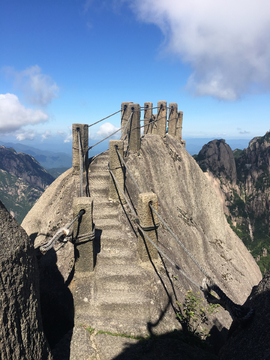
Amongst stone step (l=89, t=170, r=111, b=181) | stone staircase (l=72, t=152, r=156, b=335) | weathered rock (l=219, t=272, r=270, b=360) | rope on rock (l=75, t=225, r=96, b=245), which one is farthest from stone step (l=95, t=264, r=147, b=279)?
stone step (l=89, t=170, r=111, b=181)

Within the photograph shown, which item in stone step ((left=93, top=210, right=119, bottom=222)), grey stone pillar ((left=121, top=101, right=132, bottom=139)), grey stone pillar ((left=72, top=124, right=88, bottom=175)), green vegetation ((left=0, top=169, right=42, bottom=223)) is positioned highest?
grey stone pillar ((left=121, top=101, right=132, bottom=139))

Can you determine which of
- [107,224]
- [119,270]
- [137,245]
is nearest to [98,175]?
[107,224]

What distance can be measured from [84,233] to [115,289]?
252cm

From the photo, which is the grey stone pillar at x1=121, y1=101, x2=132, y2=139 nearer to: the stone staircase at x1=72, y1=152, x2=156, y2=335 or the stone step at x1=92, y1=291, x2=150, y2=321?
the stone staircase at x1=72, y1=152, x2=156, y2=335

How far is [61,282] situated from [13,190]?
17635cm

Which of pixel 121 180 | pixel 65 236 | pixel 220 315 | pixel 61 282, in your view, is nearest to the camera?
pixel 65 236

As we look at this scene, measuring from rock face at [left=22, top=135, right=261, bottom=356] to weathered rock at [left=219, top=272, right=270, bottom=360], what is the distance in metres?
2.76

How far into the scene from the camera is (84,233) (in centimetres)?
848

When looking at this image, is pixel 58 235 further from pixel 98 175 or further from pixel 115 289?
pixel 98 175

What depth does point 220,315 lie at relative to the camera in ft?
36.8

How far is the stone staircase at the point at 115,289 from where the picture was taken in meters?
7.82

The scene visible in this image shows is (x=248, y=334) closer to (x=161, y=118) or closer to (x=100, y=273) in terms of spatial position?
(x=100, y=273)

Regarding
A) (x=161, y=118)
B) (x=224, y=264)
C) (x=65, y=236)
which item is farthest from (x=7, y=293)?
(x=161, y=118)

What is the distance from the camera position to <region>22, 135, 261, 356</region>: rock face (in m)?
8.12
